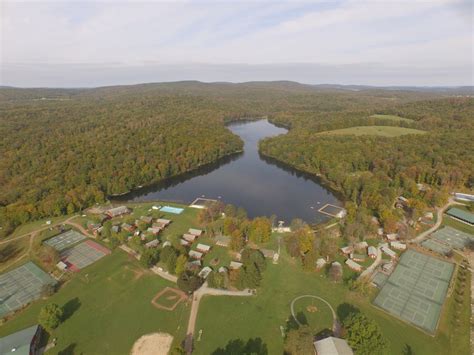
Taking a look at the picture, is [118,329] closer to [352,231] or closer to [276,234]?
[276,234]

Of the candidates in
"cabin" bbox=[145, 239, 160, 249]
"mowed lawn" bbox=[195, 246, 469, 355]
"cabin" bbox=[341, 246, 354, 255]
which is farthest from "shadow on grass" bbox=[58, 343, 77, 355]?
"cabin" bbox=[341, 246, 354, 255]

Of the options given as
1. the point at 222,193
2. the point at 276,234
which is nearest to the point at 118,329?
the point at 276,234

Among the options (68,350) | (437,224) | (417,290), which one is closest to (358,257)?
(417,290)

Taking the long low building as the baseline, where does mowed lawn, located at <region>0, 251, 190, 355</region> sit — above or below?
below

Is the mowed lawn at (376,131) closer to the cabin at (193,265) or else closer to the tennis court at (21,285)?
the cabin at (193,265)

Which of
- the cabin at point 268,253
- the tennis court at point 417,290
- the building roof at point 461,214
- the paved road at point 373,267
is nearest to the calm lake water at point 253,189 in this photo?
the cabin at point 268,253

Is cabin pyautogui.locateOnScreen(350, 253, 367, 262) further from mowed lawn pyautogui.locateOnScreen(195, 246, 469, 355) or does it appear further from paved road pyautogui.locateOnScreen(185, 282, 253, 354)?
paved road pyautogui.locateOnScreen(185, 282, 253, 354)
